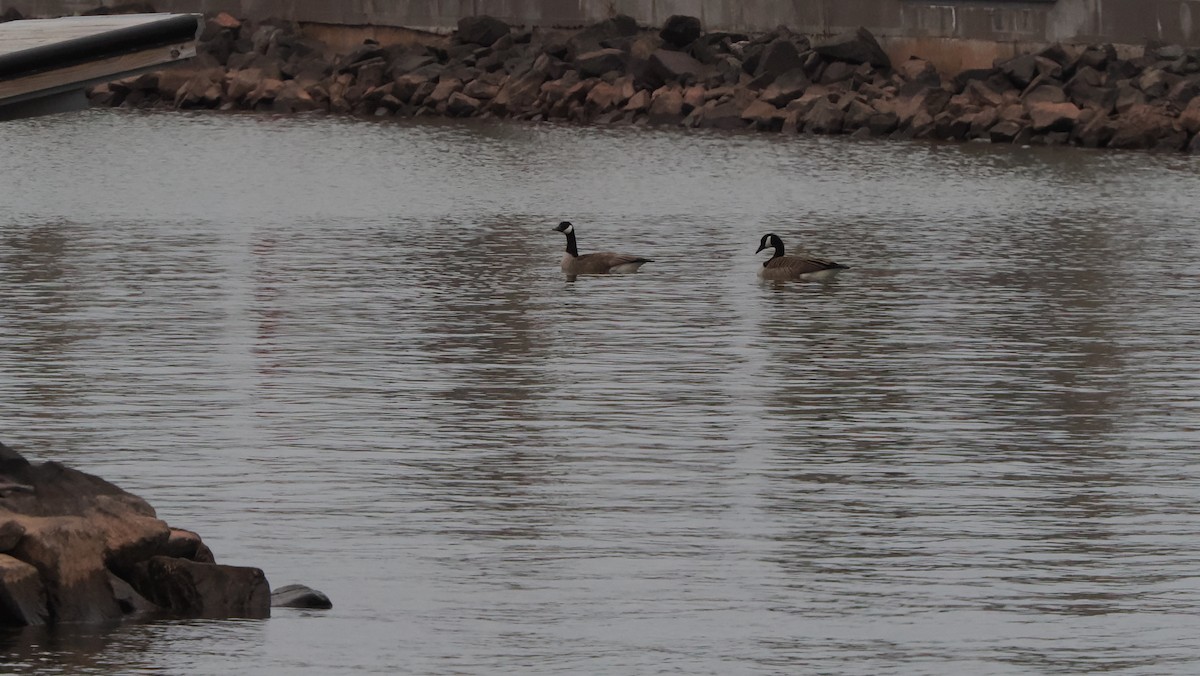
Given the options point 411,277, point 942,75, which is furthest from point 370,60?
point 411,277

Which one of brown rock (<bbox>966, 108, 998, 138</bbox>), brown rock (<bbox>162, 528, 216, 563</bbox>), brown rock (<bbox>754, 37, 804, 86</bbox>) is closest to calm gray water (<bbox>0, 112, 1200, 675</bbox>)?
brown rock (<bbox>162, 528, 216, 563</bbox>)

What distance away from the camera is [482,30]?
5991 cm

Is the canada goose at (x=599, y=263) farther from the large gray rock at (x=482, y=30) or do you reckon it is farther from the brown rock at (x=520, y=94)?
the large gray rock at (x=482, y=30)

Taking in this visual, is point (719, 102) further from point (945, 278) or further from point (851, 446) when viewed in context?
point (851, 446)

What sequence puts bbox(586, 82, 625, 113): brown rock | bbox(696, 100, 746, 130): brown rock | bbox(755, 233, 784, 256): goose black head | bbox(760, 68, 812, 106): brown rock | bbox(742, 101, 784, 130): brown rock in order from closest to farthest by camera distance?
bbox(755, 233, 784, 256): goose black head
bbox(742, 101, 784, 130): brown rock
bbox(760, 68, 812, 106): brown rock
bbox(696, 100, 746, 130): brown rock
bbox(586, 82, 625, 113): brown rock

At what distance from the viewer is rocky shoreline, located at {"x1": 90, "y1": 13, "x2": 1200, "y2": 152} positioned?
49.4m

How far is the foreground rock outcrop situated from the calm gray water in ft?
0.66

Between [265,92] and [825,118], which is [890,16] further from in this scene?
[265,92]

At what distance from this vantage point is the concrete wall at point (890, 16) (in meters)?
52.2

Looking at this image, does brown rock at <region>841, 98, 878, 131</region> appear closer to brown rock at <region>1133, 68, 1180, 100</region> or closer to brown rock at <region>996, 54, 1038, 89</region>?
brown rock at <region>996, 54, 1038, 89</region>

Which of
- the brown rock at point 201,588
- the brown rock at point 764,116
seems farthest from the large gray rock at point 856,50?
the brown rock at point 201,588

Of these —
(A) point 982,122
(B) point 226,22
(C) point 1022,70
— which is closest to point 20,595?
(A) point 982,122

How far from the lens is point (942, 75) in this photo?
5344 centimetres

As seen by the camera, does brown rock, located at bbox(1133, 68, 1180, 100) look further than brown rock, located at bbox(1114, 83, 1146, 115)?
Yes
